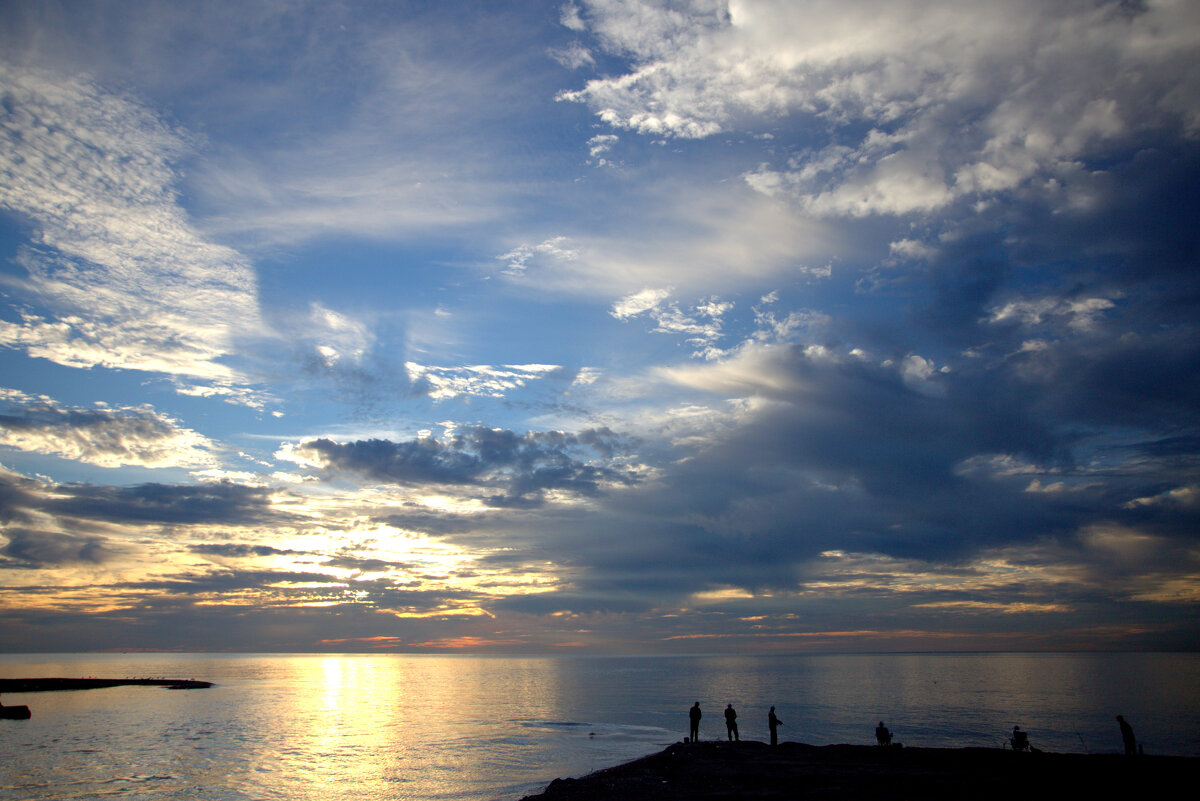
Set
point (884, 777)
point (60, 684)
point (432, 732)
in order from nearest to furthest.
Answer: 1. point (884, 777)
2. point (432, 732)
3. point (60, 684)

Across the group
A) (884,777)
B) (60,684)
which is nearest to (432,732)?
(884,777)

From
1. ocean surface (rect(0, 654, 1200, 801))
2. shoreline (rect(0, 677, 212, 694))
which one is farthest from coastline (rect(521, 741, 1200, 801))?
shoreline (rect(0, 677, 212, 694))

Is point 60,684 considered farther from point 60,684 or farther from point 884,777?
point 884,777

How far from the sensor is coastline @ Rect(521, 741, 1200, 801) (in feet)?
87.8

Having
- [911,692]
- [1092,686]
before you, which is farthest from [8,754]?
[1092,686]

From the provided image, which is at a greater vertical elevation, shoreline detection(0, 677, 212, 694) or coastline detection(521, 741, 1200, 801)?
coastline detection(521, 741, 1200, 801)

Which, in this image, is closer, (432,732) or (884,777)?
(884,777)

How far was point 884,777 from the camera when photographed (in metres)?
30.3

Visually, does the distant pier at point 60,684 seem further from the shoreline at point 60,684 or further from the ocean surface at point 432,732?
the ocean surface at point 432,732

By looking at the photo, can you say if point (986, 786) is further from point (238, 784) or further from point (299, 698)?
point (299, 698)

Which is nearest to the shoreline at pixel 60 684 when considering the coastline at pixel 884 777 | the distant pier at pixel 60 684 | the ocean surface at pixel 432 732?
the distant pier at pixel 60 684

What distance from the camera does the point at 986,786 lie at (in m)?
27.7

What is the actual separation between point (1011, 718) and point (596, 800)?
71707 mm

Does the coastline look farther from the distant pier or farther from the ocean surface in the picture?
the distant pier
